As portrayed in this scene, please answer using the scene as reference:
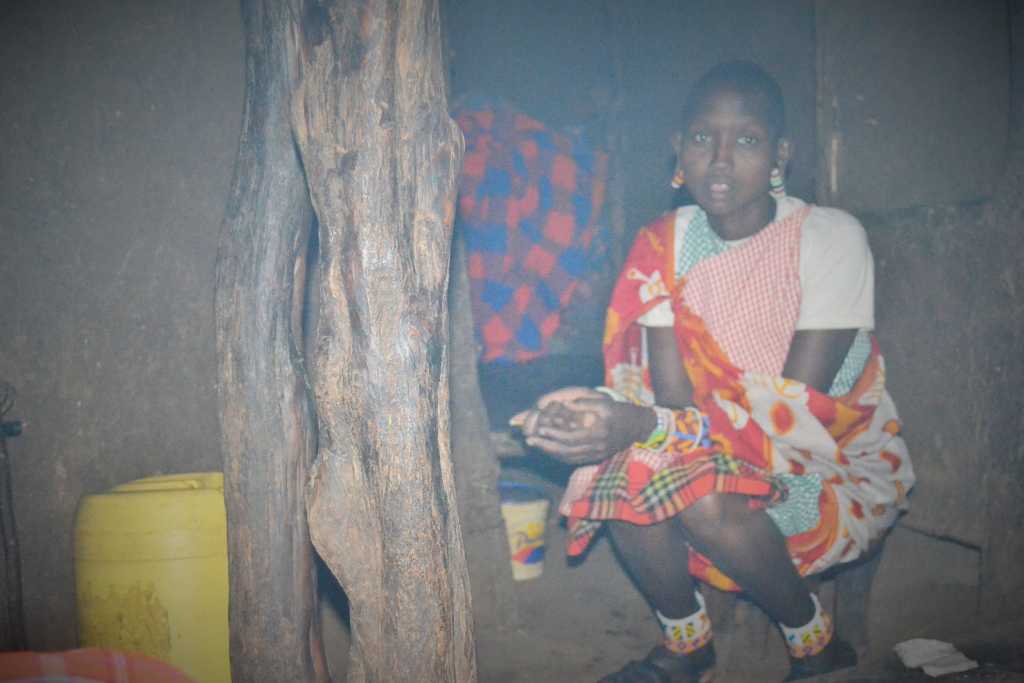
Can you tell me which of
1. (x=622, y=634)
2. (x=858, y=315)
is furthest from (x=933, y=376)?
(x=622, y=634)

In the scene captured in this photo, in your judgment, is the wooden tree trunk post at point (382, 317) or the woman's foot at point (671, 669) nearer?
the wooden tree trunk post at point (382, 317)

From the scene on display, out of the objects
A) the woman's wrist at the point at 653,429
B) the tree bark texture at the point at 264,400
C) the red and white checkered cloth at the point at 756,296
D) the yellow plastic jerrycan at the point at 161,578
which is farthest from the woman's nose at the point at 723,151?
the yellow plastic jerrycan at the point at 161,578

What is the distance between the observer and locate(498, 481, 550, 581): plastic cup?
290cm

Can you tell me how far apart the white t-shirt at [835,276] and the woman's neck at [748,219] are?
0.43 feet

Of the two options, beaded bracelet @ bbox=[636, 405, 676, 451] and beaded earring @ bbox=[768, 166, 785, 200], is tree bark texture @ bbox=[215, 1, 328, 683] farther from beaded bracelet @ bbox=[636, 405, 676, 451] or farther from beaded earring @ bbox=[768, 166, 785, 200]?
beaded earring @ bbox=[768, 166, 785, 200]

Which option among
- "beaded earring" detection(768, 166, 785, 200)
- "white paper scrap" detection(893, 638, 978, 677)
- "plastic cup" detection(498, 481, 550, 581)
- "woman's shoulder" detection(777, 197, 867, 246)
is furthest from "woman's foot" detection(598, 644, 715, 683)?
"beaded earring" detection(768, 166, 785, 200)

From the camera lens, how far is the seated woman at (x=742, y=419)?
2.22m

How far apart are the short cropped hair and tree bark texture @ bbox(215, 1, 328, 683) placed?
1.30m

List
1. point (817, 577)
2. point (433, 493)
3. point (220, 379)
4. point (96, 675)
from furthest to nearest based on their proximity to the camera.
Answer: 1. point (817, 577)
2. point (220, 379)
3. point (96, 675)
4. point (433, 493)

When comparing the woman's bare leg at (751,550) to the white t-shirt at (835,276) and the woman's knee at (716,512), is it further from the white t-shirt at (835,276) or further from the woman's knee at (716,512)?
the white t-shirt at (835,276)

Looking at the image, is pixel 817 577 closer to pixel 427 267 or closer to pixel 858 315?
pixel 858 315

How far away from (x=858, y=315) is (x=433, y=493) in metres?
1.45

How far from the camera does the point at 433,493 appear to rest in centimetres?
160

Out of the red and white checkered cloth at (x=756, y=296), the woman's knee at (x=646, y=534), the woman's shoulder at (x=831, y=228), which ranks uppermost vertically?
the woman's shoulder at (x=831, y=228)
